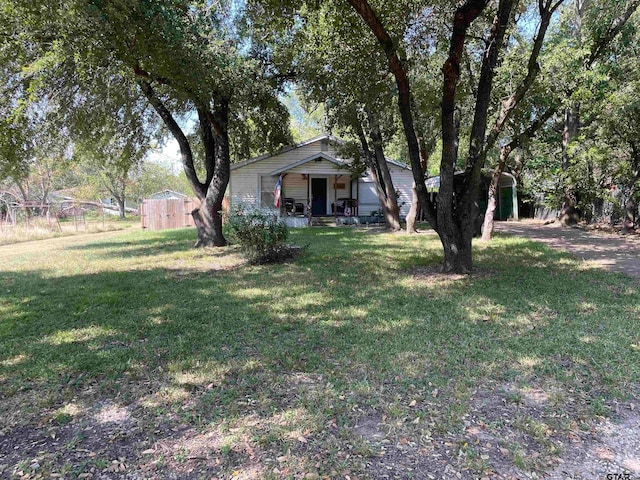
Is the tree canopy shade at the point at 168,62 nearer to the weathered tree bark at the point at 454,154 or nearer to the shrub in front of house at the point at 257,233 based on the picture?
the shrub in front of house at the point at 257,233

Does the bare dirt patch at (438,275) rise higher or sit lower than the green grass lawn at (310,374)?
higher

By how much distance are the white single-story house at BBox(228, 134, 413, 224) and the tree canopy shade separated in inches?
266

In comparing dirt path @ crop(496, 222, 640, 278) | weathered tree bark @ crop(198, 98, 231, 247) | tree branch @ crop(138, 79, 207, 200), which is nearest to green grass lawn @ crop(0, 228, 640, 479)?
dirt path @ crop(496, 222, 640, 278)

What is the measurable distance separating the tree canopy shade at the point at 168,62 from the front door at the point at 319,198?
8.28m

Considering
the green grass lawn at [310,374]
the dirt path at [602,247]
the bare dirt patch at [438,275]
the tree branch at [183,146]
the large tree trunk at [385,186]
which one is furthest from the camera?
the large tree trunk at [385,186]

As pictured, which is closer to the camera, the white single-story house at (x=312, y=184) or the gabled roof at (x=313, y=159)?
the gabled roof at (x=313, y=159)

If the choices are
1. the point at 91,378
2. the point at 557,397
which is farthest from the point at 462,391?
the point at 91,378

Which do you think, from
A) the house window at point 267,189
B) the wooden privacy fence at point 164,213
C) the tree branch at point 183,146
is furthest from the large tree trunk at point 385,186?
the wooden privacy fence at point 164,213

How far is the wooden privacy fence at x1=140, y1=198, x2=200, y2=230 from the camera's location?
803 inches

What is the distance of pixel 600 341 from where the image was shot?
3.85 m

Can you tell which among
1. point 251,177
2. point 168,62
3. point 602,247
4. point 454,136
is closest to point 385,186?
point 602,247

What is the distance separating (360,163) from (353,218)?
3422 mm

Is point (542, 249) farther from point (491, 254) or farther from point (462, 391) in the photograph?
point (462, 391)

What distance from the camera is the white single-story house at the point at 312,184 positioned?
19.4m
